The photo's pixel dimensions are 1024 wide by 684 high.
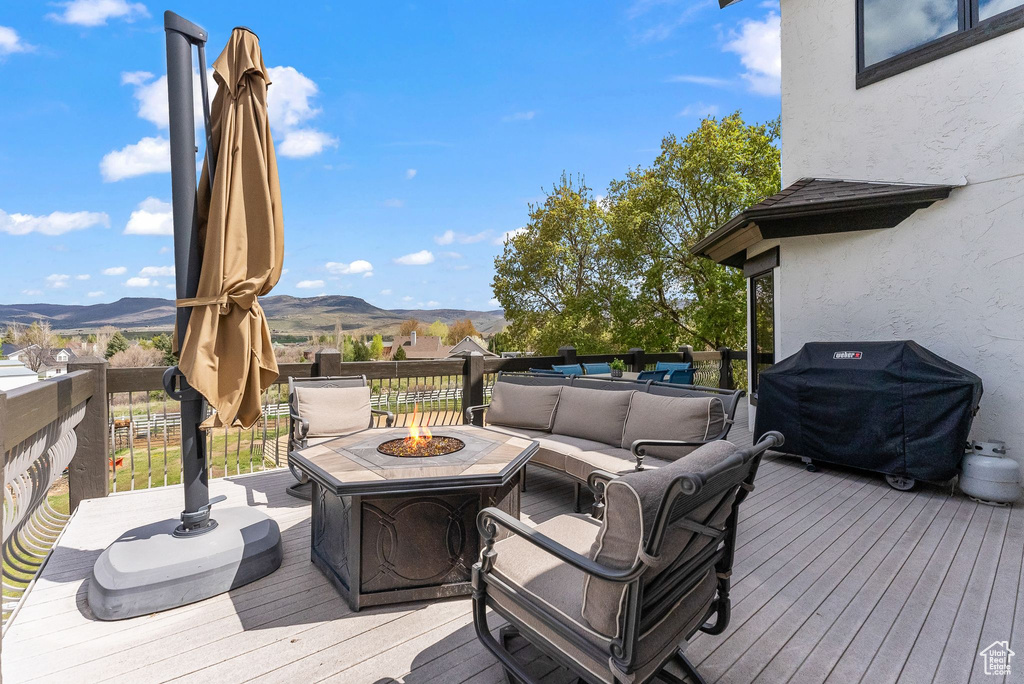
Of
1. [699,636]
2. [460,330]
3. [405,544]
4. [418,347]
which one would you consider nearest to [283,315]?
[418,347]

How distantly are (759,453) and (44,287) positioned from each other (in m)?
94.6

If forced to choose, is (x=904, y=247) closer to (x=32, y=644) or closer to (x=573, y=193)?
(x=32, y=644)

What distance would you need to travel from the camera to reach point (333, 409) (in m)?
3.94

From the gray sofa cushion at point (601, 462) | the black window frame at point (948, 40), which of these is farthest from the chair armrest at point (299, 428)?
the black window frame at point (948, 40)

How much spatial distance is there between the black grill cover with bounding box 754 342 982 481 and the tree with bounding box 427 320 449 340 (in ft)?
153

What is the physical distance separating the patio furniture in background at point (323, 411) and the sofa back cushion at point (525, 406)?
96 centimetres

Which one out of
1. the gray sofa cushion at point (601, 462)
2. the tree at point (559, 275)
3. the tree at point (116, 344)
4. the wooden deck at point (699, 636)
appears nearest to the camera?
the wooden deck at point (699, 636)

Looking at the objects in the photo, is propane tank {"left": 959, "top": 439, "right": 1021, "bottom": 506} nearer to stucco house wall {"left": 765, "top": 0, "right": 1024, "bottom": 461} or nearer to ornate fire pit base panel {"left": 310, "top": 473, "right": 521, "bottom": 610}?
stucco house wall {"left": 765, "top": 0, "right": 1024, "bottom": 461}

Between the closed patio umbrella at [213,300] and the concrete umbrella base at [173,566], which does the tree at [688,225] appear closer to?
the closed patio umbrella at [213,300]

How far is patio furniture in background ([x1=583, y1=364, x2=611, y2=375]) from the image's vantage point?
21.9 ft

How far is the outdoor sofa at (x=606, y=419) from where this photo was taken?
A: 127 inches

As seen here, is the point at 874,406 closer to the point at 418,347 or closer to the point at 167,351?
the point at 167,351

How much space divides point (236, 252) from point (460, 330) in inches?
1934

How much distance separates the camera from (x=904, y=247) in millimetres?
4586
